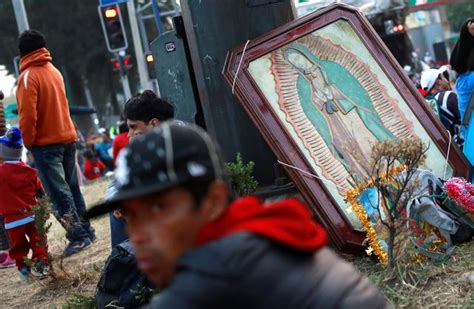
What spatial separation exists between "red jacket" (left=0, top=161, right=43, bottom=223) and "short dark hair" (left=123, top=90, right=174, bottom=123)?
2323 mm

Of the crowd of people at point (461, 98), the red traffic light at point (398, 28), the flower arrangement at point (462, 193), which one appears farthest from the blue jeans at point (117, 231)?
the red traffic light at point (398, 28)

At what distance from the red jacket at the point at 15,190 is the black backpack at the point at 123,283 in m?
2.52

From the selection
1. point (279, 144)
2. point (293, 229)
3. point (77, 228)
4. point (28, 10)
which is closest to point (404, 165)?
point (279, 144)

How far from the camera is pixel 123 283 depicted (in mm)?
4934

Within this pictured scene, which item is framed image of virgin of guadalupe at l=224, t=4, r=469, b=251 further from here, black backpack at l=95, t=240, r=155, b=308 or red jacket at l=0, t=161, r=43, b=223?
red jacket at l=0, t=161, r=43, b=223

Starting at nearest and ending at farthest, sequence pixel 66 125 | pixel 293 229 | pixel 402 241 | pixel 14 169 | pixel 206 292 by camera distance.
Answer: pixel 206 292, pixel 293 229, pixel 402 241, pixel 14 169, pixel 66 125

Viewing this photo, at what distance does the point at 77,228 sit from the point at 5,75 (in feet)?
112

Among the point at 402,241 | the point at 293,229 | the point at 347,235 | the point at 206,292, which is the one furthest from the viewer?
the point at 347,235

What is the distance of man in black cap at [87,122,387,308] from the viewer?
1844mm

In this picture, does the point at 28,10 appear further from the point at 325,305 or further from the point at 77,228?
the point at 325,305

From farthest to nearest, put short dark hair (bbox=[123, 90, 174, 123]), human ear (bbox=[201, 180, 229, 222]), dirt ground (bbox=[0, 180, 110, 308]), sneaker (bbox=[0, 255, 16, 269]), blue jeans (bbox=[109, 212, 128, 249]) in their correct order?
sneaker (bbox=[0, 255, 16, 269]) → dirt ground (bbox=[0, 180, 110, 308]) → blue jeans (bbox=[109, 212, 128, 249]) → short dark hair (bbox=[123, 90, 174, 123]) → human ear (bbox=[201, 180, 229, 222])

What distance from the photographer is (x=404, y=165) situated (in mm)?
4762

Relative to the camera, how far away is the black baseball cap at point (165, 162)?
6.17ft

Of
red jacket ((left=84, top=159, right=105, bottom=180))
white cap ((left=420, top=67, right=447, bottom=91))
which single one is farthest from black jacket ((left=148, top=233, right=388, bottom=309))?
red jacket ((left=84, top=159, right=105, bottom=180))
